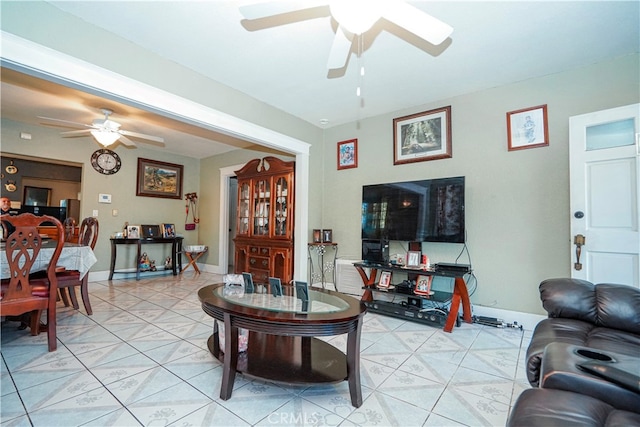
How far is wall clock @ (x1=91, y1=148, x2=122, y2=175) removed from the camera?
4869 millimetres

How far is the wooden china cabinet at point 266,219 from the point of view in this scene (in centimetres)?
426

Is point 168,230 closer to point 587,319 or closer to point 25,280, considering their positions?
point 25,280

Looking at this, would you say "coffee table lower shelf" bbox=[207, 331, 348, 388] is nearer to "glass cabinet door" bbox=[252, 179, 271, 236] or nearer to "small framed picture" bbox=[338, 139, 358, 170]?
"glass cabinet door" bbox=[252, 179, 271, 236]

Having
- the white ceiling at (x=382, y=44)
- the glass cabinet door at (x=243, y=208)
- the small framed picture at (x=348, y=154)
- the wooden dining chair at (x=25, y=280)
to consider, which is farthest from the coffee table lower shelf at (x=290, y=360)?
the glass cabinet door at (x=243, y=208)

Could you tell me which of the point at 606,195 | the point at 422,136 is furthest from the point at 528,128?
the point at 422,136

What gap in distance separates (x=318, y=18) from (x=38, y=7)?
193cm

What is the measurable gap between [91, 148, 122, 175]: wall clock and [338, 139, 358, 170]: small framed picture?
3969 mm

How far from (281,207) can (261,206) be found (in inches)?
17.1

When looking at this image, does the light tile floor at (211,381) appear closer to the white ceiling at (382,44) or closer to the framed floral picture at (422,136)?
the framed floral picture at (422,136)

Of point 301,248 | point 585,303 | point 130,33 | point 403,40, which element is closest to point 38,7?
point 130,33

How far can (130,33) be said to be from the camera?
2336mm

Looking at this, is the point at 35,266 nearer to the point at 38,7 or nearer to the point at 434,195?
the point at 38,7

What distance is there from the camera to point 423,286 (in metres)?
3.13

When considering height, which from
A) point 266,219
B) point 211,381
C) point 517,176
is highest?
point 517,176
